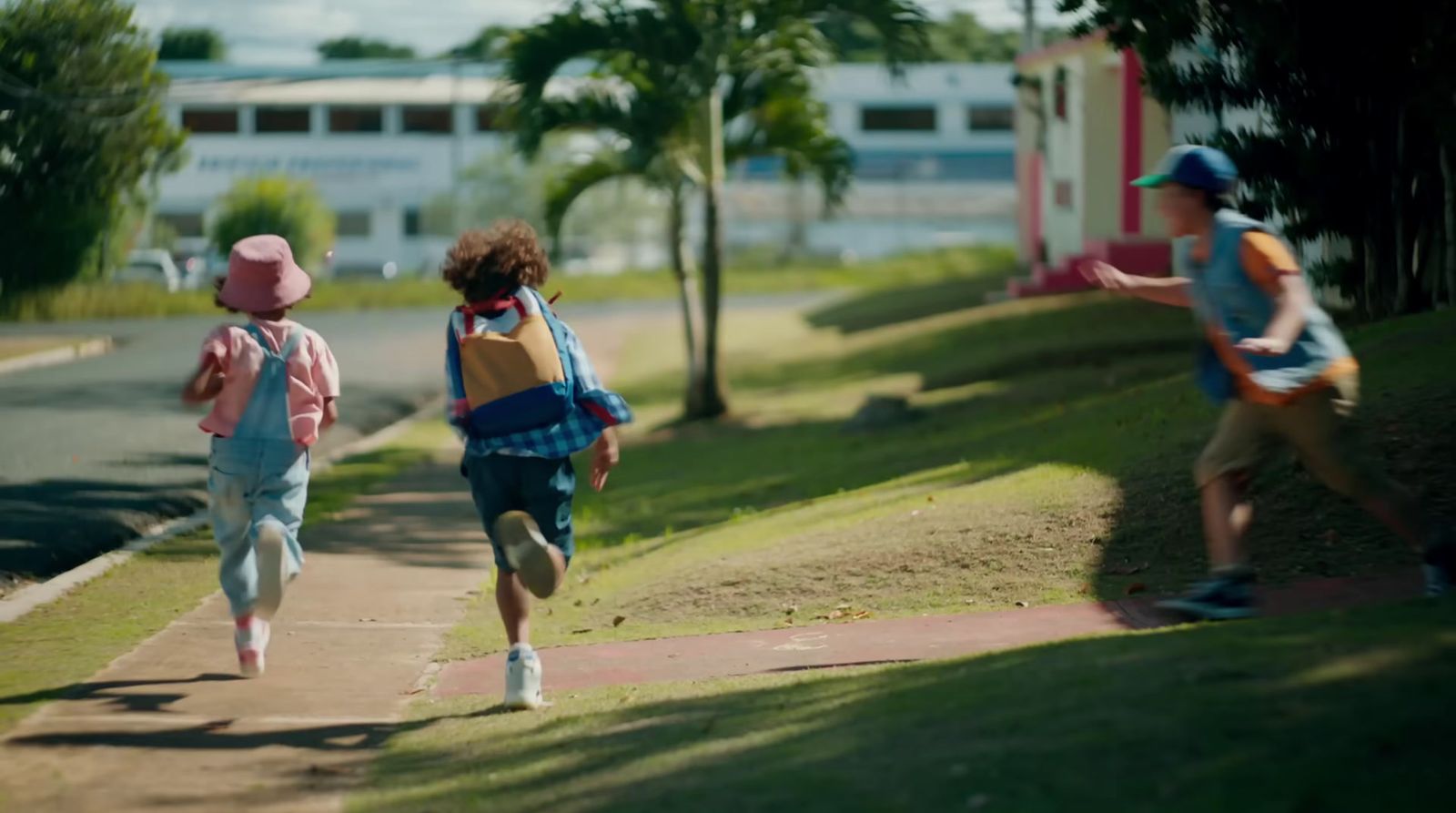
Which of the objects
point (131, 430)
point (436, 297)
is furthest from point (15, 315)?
point (436, 297)

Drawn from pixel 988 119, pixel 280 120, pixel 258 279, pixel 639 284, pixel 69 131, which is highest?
pixel 280 120

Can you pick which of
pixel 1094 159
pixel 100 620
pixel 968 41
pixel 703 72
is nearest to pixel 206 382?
pixel 100 620

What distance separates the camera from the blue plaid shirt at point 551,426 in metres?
6.23

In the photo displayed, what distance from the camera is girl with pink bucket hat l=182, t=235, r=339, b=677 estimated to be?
653cm

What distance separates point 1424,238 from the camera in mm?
12938

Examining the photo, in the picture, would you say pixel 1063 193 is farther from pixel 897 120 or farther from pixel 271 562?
pixel 897 120

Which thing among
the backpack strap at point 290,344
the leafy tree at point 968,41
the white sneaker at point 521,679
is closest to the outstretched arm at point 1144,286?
the white sneaker at point 521,679

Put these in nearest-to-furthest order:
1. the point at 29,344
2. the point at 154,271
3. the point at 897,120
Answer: the point at 29,344, the point at 154,271, the point at 897,120

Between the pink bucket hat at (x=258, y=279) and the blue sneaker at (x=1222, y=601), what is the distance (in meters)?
3.26

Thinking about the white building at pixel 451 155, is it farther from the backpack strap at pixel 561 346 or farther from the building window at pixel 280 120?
the backpack strap at pixel 561 346

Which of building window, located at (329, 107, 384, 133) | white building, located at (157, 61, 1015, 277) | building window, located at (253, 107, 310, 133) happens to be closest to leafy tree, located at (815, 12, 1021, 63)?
white building, located at (157, 61, 1015, 277)

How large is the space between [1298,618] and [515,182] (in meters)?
59.1

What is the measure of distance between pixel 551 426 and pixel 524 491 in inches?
9.5

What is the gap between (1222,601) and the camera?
627 cm
